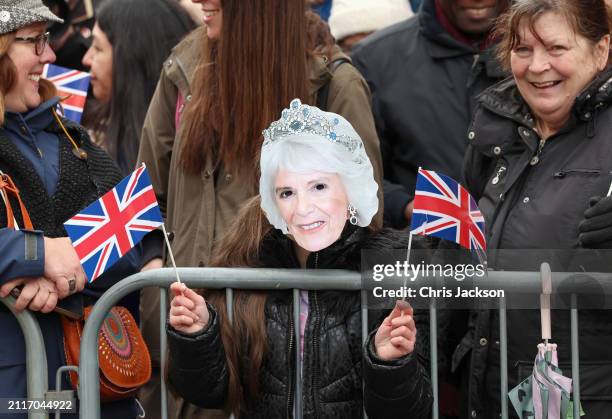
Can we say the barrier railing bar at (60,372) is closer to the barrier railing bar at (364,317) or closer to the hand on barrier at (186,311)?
the hand on barrier at (186,311)

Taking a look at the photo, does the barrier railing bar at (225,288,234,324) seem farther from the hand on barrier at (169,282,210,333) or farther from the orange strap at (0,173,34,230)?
the orange strap at (0,173,34,230)

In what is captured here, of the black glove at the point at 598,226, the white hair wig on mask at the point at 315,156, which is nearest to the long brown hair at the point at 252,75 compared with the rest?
the white hair wig on mask at the point at 315,156

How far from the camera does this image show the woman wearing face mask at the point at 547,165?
4.82m

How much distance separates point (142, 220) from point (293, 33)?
1.13 meters

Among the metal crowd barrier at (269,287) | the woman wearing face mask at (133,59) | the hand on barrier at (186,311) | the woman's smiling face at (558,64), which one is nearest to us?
the hand on barrier at (186,311)

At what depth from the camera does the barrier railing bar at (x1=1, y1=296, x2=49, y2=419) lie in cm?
493

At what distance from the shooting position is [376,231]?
15.9 ft

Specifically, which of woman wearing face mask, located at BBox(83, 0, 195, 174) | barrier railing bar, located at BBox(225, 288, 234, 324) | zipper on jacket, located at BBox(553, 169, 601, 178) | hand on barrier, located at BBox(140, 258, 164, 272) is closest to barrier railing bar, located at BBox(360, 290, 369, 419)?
barrier railing bar, located at BBox(225, 288, 234, 324)

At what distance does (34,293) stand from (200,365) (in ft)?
2.52

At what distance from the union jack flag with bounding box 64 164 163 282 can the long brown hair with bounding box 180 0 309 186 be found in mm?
694

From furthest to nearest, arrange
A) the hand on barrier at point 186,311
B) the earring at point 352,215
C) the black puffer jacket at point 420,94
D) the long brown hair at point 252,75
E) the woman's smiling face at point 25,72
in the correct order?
1. the black puffer jacket at point 420,94
2. the long brown hair at point 252,75
3. the woman's smiling face at point 25,72
4. the earring at point 352,215
5. the hand on barrier at point 186,311

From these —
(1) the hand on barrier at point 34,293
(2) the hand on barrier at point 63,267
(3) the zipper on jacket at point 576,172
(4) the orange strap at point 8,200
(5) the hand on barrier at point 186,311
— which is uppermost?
(3) the zipper on jacket at point 576,172

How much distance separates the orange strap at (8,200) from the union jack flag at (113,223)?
37 centimetres

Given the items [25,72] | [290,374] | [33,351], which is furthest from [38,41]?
[290,374]
